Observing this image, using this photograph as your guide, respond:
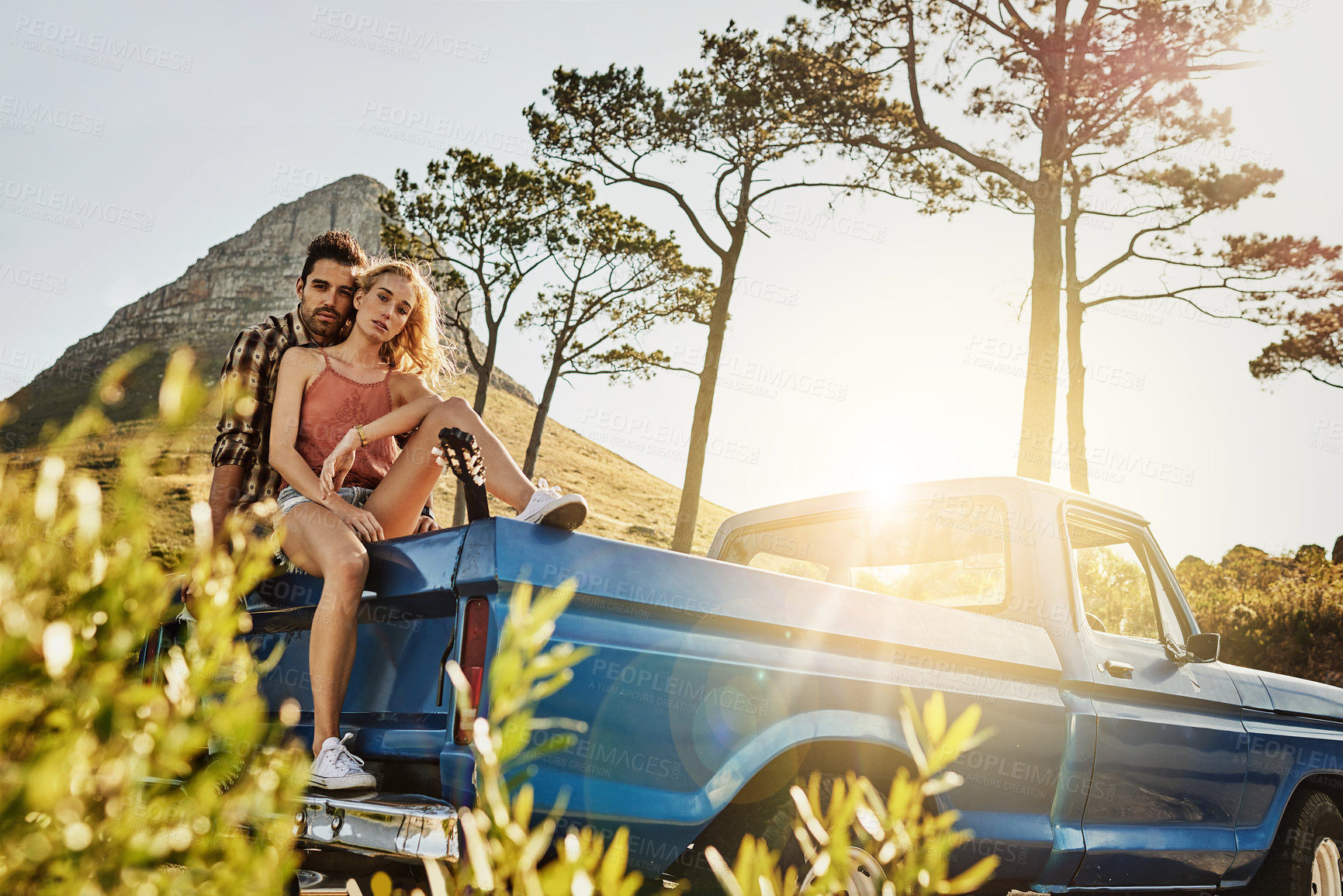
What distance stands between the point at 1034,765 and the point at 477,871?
2834mm

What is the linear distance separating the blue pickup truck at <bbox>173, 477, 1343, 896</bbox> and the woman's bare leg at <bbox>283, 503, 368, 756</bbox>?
0.26ft

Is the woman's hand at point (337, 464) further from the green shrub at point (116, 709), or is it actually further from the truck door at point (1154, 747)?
the truck door at point (1154, 747)

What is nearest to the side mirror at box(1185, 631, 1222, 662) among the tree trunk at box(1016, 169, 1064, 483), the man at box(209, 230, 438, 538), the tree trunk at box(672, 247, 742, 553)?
the man at box(209, 230, 438, 538)

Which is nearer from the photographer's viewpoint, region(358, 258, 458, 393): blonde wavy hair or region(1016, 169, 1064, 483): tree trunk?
region(358, 258, 458, 393): blonde wavy hair

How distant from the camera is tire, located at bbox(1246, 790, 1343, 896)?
423cm

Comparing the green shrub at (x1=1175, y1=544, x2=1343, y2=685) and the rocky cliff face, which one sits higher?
the rocky cliff face

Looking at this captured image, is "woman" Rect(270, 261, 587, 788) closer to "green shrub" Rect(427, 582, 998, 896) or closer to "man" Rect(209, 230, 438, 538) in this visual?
"man" Rect(209, 230, 438, 538)

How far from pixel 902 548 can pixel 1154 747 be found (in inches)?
53.4

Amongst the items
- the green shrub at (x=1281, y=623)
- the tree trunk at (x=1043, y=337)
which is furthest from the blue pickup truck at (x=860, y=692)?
the green shrub at (x=1281, y=623)

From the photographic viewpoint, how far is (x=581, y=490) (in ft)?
188

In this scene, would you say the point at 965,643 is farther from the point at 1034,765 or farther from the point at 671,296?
the point at 671,296

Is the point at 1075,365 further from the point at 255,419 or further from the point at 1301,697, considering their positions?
the point at 255,419

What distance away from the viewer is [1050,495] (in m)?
3.79

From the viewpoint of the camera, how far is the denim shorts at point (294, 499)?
9.51 feet
